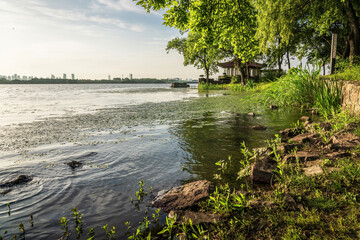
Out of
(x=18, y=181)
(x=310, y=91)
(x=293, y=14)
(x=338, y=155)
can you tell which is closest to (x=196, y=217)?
(x=338, y=155)

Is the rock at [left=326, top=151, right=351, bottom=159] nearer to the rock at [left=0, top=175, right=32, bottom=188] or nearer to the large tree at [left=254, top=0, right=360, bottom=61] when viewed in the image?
the rock at [left=0, top=175, right=32, bottom=188]

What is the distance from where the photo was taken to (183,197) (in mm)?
3125

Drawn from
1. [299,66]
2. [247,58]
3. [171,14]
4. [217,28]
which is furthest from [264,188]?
[299,66]

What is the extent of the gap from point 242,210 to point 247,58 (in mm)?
8903

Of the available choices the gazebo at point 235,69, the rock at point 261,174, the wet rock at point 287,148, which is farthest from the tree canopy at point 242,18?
the gazebo at point 235,69

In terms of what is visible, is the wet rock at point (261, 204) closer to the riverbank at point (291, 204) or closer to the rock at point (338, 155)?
the riverbank at point (291, 204)

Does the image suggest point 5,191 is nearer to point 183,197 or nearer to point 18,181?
point 18,181

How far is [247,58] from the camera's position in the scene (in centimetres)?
1009

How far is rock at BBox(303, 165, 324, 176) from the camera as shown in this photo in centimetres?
317

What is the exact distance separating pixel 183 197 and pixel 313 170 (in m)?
2.07

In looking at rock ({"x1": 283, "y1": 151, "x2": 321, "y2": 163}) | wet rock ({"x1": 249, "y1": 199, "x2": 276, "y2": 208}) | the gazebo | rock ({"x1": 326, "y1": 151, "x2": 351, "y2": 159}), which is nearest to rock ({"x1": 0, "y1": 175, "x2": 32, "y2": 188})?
wet rock ({"x1": 249, "y1": 199, "x2": 276, "y2": 208})

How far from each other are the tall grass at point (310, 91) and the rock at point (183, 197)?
6793mm

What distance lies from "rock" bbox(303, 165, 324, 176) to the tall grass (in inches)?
215

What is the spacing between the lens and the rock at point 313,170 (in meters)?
3.17
